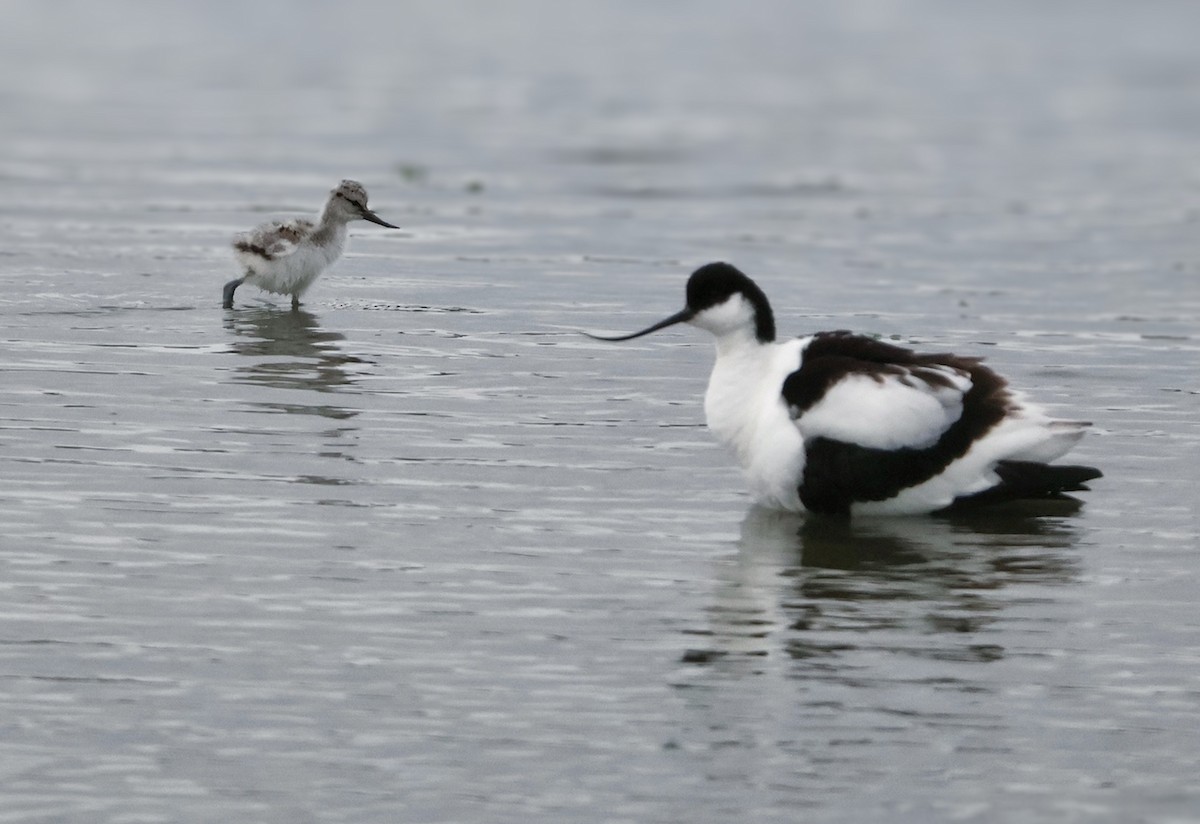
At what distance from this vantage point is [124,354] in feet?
41.0

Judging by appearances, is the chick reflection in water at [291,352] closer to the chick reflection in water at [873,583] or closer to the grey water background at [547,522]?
the grey water background at [547,522]

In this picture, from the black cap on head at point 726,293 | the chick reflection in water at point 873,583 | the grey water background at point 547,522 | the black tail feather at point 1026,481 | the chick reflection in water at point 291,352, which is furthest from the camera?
the chick reflection in water at point 291,352

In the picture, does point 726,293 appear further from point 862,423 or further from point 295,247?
point 295,247


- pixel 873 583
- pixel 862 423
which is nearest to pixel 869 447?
pixel 862 423

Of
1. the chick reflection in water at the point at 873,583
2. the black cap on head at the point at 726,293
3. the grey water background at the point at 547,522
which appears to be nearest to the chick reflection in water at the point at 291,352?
the grey water background at the point at 547,522

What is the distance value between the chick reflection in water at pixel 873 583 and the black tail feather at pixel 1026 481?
0.39 feet

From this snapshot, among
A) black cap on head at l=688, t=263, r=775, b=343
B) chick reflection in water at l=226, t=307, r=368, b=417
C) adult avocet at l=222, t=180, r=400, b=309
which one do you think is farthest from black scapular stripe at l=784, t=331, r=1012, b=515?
adult avocet at l=222, t=180, r=400, b=309

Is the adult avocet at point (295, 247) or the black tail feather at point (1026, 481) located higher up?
the adult avocet at point (295, 247)

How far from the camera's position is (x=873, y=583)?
8.39 m

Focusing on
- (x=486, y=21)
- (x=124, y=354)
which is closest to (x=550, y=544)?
(x=124, y=354)

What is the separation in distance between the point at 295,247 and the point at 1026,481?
6.75 meters

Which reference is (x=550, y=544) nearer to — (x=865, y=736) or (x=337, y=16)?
(x=865, y=736)

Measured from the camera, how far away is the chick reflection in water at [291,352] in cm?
1207

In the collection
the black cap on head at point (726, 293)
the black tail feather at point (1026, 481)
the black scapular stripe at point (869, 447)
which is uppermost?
the black cap on head at point (726, 293)
